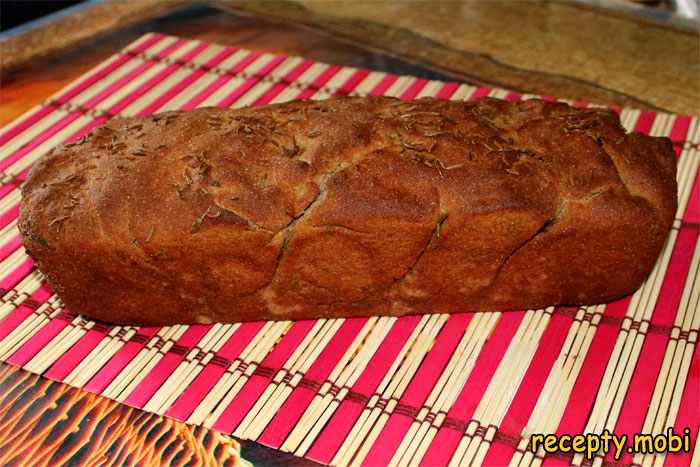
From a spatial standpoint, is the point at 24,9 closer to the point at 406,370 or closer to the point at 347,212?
the point at 347,212

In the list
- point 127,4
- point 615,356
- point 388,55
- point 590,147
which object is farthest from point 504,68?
point 127,4

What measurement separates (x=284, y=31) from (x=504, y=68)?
1059 mm

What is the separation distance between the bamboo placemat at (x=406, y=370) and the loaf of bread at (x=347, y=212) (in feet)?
0.24

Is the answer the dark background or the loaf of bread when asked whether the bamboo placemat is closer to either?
the loaf of bread

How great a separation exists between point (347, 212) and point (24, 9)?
321 cm

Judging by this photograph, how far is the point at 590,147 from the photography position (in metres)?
2.02

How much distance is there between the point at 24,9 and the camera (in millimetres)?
4215

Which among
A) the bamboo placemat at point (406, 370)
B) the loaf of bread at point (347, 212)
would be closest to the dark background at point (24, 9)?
the bamboo placemat at point (406, 370)

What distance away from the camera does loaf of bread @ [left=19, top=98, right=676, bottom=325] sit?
6.28 ft

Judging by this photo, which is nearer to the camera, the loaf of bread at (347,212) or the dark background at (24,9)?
the loaf of bread at (347,212)

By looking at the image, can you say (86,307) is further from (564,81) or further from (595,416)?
(564,81)

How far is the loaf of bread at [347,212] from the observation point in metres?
1.91

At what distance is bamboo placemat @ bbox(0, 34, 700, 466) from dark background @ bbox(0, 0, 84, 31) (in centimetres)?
219

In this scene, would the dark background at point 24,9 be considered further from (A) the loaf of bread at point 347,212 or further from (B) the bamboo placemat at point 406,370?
(A) the loaf of bread at point 347,212
